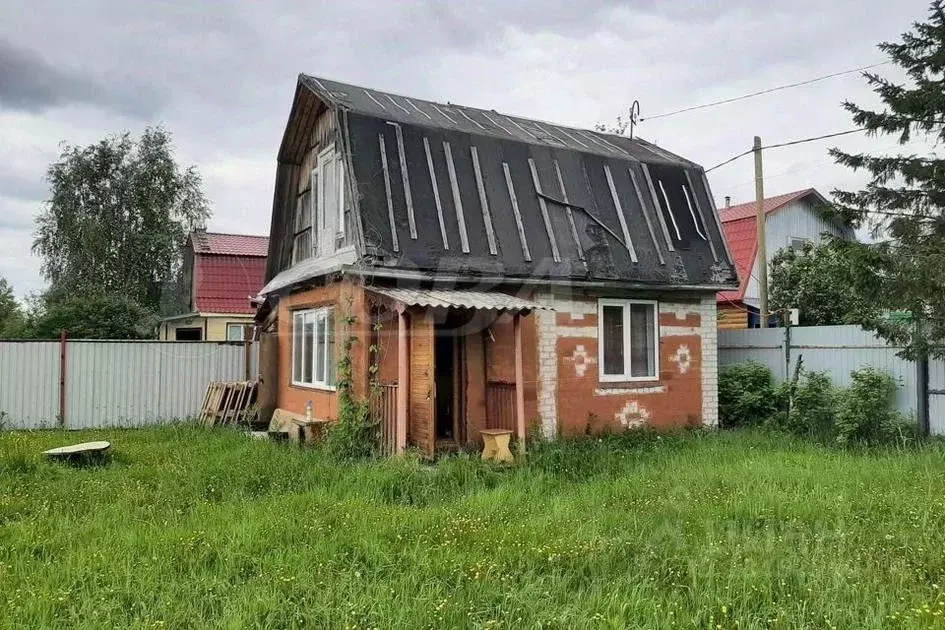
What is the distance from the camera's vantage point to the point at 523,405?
9328 mm

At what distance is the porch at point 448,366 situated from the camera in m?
8.66

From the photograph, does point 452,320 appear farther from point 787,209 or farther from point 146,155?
point 146,155

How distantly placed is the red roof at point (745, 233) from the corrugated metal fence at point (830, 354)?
7.03 m

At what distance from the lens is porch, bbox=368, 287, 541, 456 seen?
8.66m

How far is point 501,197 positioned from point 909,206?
641 centimetres

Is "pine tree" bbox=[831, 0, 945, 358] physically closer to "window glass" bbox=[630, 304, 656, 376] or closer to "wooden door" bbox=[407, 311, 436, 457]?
"window glass" bbox=[630, 304, 656, 376]

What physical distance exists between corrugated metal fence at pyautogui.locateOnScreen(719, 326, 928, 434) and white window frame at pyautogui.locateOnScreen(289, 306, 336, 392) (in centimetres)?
809

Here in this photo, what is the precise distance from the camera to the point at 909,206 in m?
10.1

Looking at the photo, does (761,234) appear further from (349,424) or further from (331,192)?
(349,424)

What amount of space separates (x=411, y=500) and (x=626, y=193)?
7.47 meters

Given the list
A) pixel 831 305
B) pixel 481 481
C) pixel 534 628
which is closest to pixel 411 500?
pixel 481 481

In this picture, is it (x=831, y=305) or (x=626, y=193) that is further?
(x=831, y=305)

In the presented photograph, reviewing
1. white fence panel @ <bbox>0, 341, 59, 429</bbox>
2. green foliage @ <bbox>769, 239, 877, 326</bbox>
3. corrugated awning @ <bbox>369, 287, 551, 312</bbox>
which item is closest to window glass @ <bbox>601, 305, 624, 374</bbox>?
corrugated awning @ <bbox>369, 287, 551, 312</bbox>

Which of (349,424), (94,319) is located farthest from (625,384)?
(94,319)
